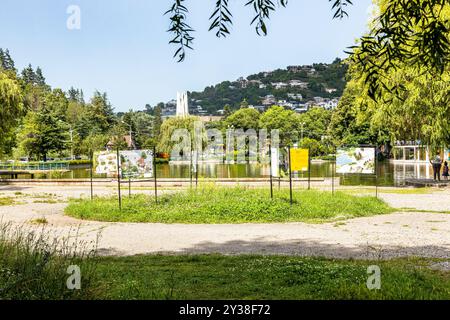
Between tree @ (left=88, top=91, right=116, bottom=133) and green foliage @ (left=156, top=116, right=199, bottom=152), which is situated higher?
tree @ (left=88, top=91, right=116, bottom=133)

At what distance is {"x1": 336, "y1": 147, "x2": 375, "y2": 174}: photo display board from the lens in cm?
2058

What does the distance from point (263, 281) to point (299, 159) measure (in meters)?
15.9

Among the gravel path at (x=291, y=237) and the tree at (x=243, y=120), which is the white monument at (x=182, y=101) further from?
the gravel path at (x=291, y=237)

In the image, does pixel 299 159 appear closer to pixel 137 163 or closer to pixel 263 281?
pixel 137 163

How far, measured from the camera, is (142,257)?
832 centimetres

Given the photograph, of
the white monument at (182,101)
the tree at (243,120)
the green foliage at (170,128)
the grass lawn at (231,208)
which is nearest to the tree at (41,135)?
the green foliage at (170,128)

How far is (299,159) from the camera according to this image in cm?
2105

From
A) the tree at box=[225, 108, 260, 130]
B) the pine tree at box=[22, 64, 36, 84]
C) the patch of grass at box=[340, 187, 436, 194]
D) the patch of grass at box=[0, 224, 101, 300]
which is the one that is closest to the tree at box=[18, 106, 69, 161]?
the patch of grass at box=[340, 187, 436, 194]

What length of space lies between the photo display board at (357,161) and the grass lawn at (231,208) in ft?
13.8

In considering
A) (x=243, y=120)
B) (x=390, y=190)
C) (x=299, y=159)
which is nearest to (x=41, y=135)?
(x=299, y=159)

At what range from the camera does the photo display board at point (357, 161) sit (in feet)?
67.5

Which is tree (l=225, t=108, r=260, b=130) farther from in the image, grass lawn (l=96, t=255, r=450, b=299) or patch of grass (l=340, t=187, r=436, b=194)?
grass lawn (l=96, t=255, r=450, b=299)

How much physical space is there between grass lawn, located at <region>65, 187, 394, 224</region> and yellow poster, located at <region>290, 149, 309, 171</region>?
4.16 m

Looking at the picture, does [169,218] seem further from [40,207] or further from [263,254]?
[40,207]
